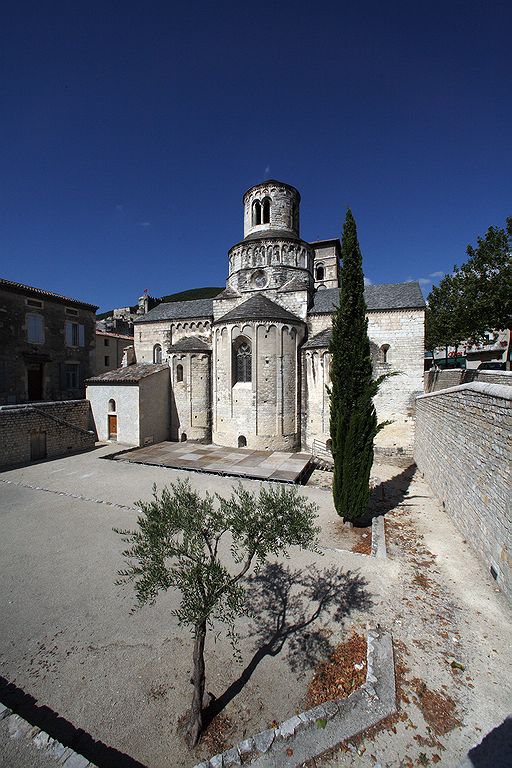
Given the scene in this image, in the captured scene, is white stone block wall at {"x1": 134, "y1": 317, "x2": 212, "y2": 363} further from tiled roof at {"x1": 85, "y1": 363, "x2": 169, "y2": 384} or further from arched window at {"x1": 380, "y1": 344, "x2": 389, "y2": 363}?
arched window at {"x1": 380, "y1": 344, "x2": 389, "y2": 363}

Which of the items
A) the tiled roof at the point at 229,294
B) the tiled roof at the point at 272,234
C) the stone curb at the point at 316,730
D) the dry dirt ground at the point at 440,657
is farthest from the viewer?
the tiled roof at the point at 229,294

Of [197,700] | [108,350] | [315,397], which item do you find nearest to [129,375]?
[108,350]

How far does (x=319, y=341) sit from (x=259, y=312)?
12.4 ft

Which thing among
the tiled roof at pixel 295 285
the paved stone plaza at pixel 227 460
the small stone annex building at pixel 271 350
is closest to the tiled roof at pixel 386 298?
the small stone annex building at pixel 271 350

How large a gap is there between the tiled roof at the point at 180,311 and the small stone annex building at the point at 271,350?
1.43 ft

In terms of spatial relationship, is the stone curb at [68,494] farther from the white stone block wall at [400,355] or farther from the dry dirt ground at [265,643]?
the white stone block wall at [400,355]

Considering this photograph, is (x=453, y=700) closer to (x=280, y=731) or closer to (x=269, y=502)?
(x=280, y=731)

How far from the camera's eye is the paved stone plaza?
45.8 ft

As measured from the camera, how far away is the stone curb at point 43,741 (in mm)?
3178

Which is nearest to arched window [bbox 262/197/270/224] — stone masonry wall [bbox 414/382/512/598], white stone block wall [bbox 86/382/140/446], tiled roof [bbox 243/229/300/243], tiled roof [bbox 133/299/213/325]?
tiled roof [bbox 243/229/300/243]

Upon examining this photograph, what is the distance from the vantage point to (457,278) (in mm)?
19062

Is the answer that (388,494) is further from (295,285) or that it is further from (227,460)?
(295,285)

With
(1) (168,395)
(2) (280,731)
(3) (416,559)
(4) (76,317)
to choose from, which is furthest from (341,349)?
(4) (76,317)

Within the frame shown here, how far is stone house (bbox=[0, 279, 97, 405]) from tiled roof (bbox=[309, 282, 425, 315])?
17.6 metres
